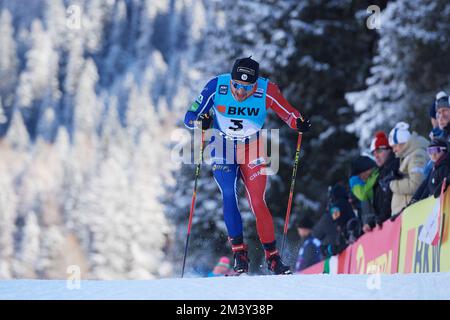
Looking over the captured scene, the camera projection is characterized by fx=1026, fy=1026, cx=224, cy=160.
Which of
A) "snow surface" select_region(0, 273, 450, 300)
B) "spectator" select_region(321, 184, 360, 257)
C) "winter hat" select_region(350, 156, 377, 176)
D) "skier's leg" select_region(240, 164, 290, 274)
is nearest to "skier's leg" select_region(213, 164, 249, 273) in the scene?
"skier's leg" select_region(240, 164, 290, 274)

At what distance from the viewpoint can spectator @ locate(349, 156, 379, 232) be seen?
34.7 ft

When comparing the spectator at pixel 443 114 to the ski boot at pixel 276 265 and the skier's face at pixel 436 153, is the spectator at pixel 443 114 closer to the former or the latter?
the skier's face at pixel 436 153

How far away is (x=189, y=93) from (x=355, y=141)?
148 inches

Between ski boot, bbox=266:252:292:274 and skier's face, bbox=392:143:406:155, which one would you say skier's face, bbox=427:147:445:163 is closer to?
skier's face, bbox=392:143:406:155

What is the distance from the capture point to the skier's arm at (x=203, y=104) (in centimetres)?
855

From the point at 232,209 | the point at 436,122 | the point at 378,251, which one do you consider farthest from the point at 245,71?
the point at 378,251

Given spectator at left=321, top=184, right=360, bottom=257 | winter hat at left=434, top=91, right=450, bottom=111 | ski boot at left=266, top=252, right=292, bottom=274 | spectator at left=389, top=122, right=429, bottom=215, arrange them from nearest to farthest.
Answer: ski boot at left=266, top=252, right=292, bottom=274, winter hat at left=434, top=91, right=450, bottom=111, spectator at left=389, top=122, right=429, bottom=215, spectator at left=321, top=184, right=360, bottom=257

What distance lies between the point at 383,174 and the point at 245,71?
2367 millimetres

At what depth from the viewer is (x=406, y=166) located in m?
9.48

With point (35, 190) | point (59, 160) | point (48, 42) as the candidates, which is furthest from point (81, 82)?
point (35, 190)

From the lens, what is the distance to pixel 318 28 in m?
22.8

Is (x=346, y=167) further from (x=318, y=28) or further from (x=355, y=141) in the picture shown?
(x=318, y=28)

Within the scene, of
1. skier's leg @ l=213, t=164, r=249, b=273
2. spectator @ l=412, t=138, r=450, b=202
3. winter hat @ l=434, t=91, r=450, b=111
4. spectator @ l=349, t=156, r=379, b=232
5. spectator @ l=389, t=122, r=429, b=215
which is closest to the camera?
spectator @ l=412, t=138, r=450, b=202

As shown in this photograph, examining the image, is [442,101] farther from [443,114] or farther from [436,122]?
[436,122]
